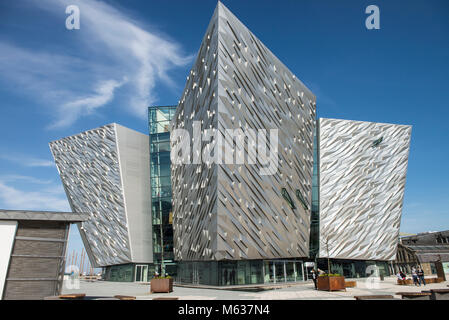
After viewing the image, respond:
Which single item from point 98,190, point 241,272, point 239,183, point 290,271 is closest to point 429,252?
point 290,271

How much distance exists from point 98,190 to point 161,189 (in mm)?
8193

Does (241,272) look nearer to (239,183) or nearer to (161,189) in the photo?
(239,183)

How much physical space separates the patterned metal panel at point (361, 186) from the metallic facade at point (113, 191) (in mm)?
22346

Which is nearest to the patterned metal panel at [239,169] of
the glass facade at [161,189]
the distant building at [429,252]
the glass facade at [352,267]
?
the glass facade at [161,189]

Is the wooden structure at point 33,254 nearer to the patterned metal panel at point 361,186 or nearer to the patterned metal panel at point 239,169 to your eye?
the patterned metal panel at point 239,169

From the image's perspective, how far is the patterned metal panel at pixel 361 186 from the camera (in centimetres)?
3781

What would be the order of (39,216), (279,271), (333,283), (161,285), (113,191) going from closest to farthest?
(39,216) < (333,283) < (161,285) < (279,271) < (113,191)

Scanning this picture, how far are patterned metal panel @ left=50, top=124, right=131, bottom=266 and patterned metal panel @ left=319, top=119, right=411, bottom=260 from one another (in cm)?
2473

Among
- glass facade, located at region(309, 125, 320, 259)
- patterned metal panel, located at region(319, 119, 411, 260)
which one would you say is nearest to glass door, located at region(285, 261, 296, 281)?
glass facade, located at region(309, 125, 320, 259)

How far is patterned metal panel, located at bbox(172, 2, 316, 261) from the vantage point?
25.1 meters

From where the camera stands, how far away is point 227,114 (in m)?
26.1

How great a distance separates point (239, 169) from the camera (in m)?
26.1

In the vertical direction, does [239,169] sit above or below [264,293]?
above

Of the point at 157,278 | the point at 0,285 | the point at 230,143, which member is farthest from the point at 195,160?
the point at 0,285
